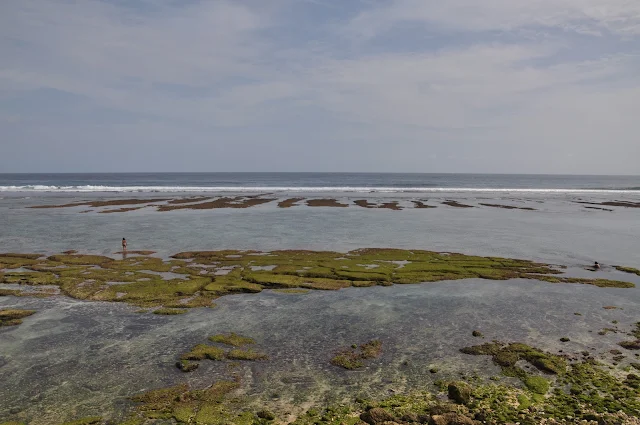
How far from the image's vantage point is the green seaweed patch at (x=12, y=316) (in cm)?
1828

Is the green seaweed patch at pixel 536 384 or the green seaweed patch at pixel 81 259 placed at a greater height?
the green seaweed patch at pixel 81 259

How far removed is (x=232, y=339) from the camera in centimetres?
1659

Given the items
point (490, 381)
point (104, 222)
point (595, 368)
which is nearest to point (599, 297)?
point (595, 368)

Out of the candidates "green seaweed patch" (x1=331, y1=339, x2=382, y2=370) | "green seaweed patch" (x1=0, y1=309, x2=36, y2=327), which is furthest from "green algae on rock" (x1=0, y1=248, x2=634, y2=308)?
"green seaweed patch" (x1=331, y1=339, x2=382, y2=370)

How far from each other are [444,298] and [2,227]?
49.8m

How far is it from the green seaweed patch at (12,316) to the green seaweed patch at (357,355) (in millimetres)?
14474

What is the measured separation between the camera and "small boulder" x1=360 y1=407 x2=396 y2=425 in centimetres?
1072

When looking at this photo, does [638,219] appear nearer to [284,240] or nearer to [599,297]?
[599,297]

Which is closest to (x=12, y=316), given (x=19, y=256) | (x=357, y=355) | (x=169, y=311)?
(x=169, y=311)

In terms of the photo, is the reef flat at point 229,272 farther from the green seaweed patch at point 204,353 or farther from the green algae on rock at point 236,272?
the green seaweed patch at point 204,353

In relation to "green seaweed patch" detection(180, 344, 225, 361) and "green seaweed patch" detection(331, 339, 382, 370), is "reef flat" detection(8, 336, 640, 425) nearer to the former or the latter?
"green seaweed patch" detection(180, 344, 225, 361)

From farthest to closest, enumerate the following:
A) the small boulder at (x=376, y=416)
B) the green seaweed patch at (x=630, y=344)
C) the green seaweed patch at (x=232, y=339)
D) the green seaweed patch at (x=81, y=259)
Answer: the green seaweed patch at (x=81, y=259) → the green seaweed patch at (x=232, y=339) → the green seaweed patch at (x=630, y=344) → the small boulder at (x=376, y=416)

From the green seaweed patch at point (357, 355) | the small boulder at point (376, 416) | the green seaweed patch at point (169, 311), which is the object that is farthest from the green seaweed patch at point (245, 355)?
the green seaweed patch at point (169, 311)

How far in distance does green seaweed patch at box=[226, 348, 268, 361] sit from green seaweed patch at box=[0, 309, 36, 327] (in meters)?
10.5
